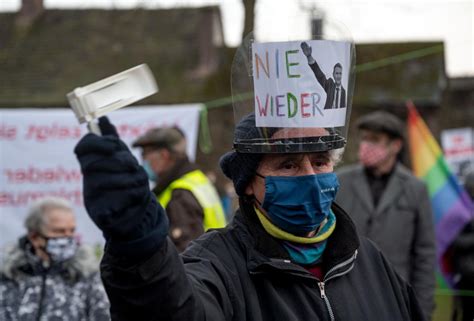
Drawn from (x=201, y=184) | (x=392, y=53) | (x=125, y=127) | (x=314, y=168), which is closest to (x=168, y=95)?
(x=392, y=53)

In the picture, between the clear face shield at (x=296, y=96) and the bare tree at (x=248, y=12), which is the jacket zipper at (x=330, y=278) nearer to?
the clear face shield at (x=296, y=96)

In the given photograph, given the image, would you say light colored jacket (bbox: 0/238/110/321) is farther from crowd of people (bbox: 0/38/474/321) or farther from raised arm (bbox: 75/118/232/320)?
raised arm (bbox: 75/118/232/320)

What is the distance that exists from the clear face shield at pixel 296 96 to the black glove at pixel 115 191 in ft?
2.15

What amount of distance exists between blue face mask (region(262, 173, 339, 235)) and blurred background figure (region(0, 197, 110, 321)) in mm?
2297

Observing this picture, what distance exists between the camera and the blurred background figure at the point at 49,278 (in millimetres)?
4492

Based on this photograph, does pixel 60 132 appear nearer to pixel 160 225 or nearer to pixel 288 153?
pixel 288 153

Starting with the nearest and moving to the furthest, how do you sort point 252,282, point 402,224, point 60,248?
point 252,282, point 60,248, point 402,224

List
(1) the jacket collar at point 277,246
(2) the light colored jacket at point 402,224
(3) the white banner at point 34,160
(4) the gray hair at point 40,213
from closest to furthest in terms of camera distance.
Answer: (1) the jacket collar at point 277,246 < (4) the gray hair at point 40,213 < (2) the light colored jacket at point 402,224 < (3) the white banner at point 34,160

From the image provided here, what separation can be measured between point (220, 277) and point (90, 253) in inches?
102

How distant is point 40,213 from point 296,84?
111 inches

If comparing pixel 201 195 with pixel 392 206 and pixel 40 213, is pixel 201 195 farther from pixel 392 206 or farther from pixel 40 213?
pixel 392 206

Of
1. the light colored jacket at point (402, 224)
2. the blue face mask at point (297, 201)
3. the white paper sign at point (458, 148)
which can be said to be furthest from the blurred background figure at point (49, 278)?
the white paper sign at point (458, 148)

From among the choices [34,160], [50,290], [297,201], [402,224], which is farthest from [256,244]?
[34,160]

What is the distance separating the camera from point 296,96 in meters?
2.34
